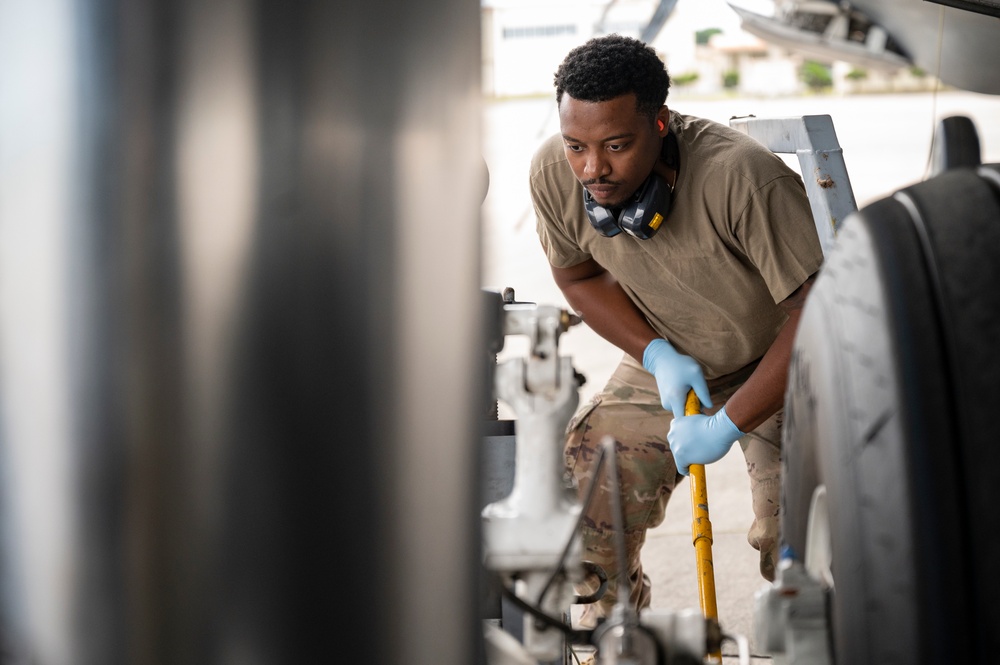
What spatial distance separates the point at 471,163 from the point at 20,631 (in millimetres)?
433

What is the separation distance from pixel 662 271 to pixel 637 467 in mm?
470

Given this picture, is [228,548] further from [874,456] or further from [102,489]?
[874,456]

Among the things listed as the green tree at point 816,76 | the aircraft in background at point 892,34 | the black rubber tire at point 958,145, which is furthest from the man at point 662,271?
the green tree at point 816,76

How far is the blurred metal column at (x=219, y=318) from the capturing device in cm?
63

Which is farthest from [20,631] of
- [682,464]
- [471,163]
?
[682,464]

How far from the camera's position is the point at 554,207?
2.42 meters

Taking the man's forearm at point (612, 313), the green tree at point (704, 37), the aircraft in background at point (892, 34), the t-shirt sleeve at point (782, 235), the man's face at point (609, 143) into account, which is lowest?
the man's forearm at point (612, 313)

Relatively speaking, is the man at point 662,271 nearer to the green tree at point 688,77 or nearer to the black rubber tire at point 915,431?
the black rubber tire at point 915,431

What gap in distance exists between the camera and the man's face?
2.06 meters

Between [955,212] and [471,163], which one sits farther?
[955,212]

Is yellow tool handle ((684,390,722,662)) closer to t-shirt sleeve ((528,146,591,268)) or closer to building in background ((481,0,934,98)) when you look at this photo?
t-shirt sleeve ((528,146,591,268))

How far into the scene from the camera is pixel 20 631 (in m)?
0.69

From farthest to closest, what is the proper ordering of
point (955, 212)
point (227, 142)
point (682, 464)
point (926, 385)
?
1. point (682, 464)
2. point (955, 212)
3. point (926, 385)
4. point (227, 142)

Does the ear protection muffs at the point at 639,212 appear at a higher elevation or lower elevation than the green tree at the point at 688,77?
lower
